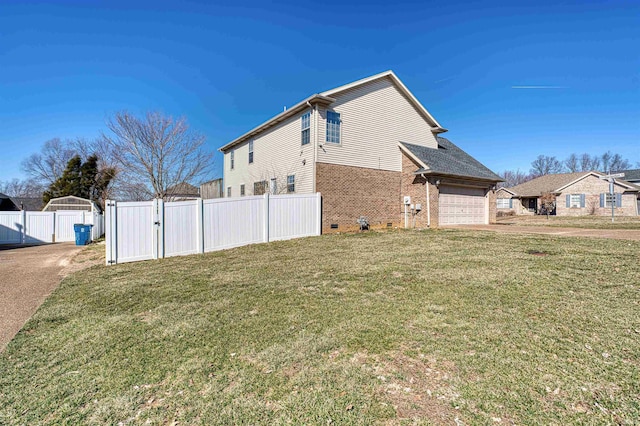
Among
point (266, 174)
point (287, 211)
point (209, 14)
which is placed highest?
point (209, 14)

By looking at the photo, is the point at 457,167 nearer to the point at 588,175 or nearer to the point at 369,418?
the point at 369,418

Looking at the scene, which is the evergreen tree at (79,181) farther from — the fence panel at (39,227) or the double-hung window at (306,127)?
the double-hung window at (306,127)

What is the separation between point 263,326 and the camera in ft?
12.3

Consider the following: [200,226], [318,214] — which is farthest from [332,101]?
[200,226]

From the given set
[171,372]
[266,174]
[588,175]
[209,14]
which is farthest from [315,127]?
[588,175]

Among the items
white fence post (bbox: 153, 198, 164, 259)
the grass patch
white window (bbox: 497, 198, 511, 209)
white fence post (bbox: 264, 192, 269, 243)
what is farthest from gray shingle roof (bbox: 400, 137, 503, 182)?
white window (bbox: 497, 198, 511, 209)

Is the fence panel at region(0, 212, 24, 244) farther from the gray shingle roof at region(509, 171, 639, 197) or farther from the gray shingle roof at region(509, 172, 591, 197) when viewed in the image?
the gray shingle roof at region(509, 172, 591, 197)

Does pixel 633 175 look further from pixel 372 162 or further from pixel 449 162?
pixel 372 162

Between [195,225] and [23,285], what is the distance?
4.13 m

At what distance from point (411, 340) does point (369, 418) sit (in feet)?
4.30

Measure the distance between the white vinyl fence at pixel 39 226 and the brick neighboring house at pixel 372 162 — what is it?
1007 centimetres

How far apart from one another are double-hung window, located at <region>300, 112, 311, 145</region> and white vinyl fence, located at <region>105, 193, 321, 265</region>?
10.8 ft

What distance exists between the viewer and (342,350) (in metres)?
3.08

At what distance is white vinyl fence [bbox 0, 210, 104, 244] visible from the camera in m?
15.0
